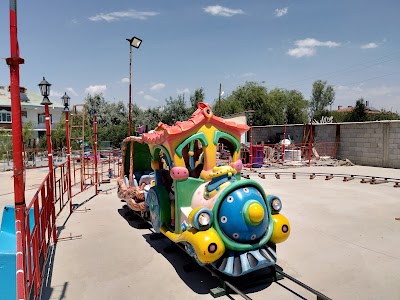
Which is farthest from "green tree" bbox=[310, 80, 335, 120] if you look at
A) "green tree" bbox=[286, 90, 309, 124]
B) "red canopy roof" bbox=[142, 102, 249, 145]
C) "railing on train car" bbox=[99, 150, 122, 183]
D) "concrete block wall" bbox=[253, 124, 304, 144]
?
"red canopy roof" bbox=[142, 102, 249, 145]

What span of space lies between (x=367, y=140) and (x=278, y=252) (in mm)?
16629

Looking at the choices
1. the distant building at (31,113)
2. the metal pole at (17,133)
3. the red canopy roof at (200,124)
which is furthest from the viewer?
the distant building at (31,113)

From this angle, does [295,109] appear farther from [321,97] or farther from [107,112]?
[107,112]

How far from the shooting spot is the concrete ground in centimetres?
491

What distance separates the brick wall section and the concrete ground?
9558mm

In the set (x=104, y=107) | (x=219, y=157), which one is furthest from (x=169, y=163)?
(x=104, y=107)

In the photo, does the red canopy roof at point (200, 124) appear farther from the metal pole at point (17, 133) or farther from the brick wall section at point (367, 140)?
the brick wall section at point (367, 140)

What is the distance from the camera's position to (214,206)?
16.1 ft

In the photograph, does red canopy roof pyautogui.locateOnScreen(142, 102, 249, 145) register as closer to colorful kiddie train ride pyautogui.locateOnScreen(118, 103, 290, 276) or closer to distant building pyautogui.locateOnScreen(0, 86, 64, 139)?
colorful kiddie train ride pyautogui.locateOnScreen(118, 103, 290, 276)

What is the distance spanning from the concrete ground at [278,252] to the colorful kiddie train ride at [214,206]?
581 millimetres

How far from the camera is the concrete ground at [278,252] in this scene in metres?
4.91

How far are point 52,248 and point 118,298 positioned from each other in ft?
9.11

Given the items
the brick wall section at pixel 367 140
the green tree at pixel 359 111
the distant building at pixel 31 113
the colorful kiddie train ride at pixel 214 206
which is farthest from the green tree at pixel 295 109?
the colorful kiddie train ride at pixel 214 206

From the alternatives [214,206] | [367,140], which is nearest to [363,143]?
[367,140]
